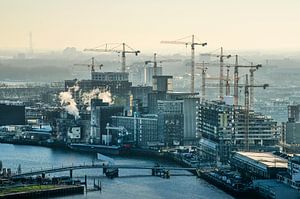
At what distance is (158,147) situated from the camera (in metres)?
23.3

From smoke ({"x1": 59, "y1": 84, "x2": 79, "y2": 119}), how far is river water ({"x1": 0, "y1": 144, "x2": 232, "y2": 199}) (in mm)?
3405

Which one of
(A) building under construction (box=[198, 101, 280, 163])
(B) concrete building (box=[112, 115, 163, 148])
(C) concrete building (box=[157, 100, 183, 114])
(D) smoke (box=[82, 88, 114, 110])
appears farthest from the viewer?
(D) smoke (box=[82, 88, 114, 110])

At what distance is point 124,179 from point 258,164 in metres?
2.78

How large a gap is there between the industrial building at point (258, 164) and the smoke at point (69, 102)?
812 centimetres

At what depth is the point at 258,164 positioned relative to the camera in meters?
18.1

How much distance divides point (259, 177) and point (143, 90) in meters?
13.8

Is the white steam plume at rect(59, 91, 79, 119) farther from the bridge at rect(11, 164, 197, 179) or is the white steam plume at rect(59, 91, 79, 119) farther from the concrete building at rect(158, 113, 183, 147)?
the bridge at rect(11, 164, 197, 179)

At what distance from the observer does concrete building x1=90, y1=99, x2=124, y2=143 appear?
24.7 m

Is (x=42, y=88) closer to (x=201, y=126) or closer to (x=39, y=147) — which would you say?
(x=39, y=147)

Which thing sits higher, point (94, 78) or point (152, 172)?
point (94, 78)

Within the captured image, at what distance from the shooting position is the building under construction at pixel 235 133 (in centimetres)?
2089

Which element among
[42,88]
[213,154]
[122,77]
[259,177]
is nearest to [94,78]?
[122,77]

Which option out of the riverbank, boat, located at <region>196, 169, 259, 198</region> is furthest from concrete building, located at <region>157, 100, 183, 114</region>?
the riverbank

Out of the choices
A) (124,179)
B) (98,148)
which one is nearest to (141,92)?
(98,148)
